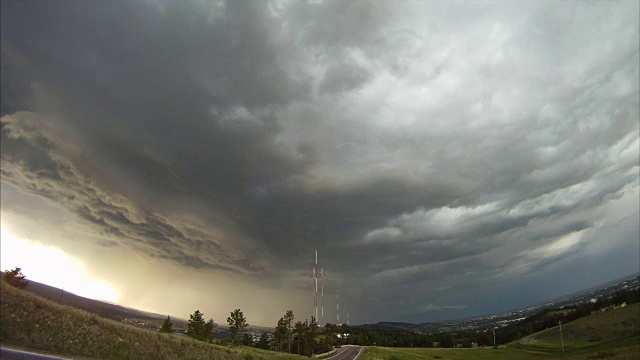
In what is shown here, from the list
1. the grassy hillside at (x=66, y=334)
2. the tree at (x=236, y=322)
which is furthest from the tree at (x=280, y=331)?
the grassy hillside at (x=66, y=334)

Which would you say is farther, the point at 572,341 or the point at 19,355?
the point at 572,341

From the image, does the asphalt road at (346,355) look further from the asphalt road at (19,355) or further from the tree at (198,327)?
the asphalt road at (19,355)

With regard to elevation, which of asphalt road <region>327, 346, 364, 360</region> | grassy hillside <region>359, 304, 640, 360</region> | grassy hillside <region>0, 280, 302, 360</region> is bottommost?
grassy hillside <region>359, 304, 640, 360</region>

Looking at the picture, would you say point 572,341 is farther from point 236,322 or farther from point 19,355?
point 19,355

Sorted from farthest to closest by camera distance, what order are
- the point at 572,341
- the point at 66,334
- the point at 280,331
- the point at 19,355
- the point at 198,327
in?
the point at 572,341, the point at 280,331, the point at 198,327, the point at 66,334, the point at 19,355

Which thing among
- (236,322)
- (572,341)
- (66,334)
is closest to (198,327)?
(236,322)

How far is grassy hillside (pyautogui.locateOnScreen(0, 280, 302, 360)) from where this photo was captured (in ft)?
70.5

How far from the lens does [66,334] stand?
79.7ft

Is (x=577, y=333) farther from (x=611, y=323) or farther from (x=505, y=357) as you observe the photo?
(x=505, y=357)

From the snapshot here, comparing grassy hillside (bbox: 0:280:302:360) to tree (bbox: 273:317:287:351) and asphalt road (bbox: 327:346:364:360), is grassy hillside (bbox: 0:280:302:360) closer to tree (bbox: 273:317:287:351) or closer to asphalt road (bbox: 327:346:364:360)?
asphalt road (bbox: 327:346:364:360)

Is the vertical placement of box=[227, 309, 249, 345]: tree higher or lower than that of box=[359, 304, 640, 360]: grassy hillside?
higher

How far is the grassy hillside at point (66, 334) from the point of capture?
21.5 metres

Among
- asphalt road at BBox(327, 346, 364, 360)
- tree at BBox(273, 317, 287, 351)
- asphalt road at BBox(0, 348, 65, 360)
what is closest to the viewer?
asphalt road at BBox(0, 348, 65, 360)

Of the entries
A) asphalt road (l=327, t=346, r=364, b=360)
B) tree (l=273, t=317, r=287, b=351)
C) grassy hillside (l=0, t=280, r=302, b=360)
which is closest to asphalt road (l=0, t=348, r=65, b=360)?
grassy hillside (l=0, t=280, r=302, b=360)
